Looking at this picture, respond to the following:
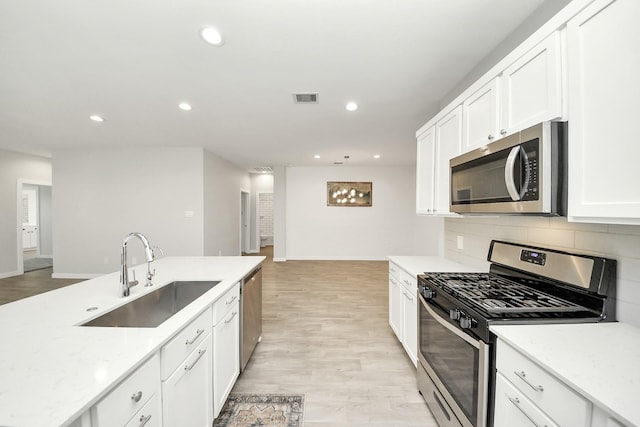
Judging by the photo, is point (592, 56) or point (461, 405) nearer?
point (592, 56)

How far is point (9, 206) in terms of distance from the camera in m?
5.32

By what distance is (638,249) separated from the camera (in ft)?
3.45

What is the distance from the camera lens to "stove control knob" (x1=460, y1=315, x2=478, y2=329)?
3.92ft

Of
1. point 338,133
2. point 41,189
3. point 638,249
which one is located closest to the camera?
point 638,249

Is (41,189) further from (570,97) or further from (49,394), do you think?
(570,97)

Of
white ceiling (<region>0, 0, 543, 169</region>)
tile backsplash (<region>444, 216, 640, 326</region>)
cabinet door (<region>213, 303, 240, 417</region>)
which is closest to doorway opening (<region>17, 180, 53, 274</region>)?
white ceiling (<region>0, 0, 543, 169</region>)

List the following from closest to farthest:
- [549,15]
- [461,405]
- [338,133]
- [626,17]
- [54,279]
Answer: [626,17], [461,405], [549,15], [338,133], [54,279]

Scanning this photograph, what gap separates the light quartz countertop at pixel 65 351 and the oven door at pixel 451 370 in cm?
137

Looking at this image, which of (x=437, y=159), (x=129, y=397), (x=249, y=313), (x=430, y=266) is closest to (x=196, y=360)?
(x=129, y=397)

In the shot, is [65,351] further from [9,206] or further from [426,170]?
[9,206]

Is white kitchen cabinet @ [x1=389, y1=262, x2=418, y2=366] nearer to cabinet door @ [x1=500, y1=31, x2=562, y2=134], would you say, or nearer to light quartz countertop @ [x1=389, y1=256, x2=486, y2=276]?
light quartz countertop @ [x1=389, y1=256, x2=486, y2=276]

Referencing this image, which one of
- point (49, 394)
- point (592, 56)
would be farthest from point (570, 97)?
point (49, 394)

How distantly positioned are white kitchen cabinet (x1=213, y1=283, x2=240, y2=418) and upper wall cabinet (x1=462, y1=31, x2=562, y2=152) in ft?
6.53

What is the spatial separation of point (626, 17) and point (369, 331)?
2.90 meters
